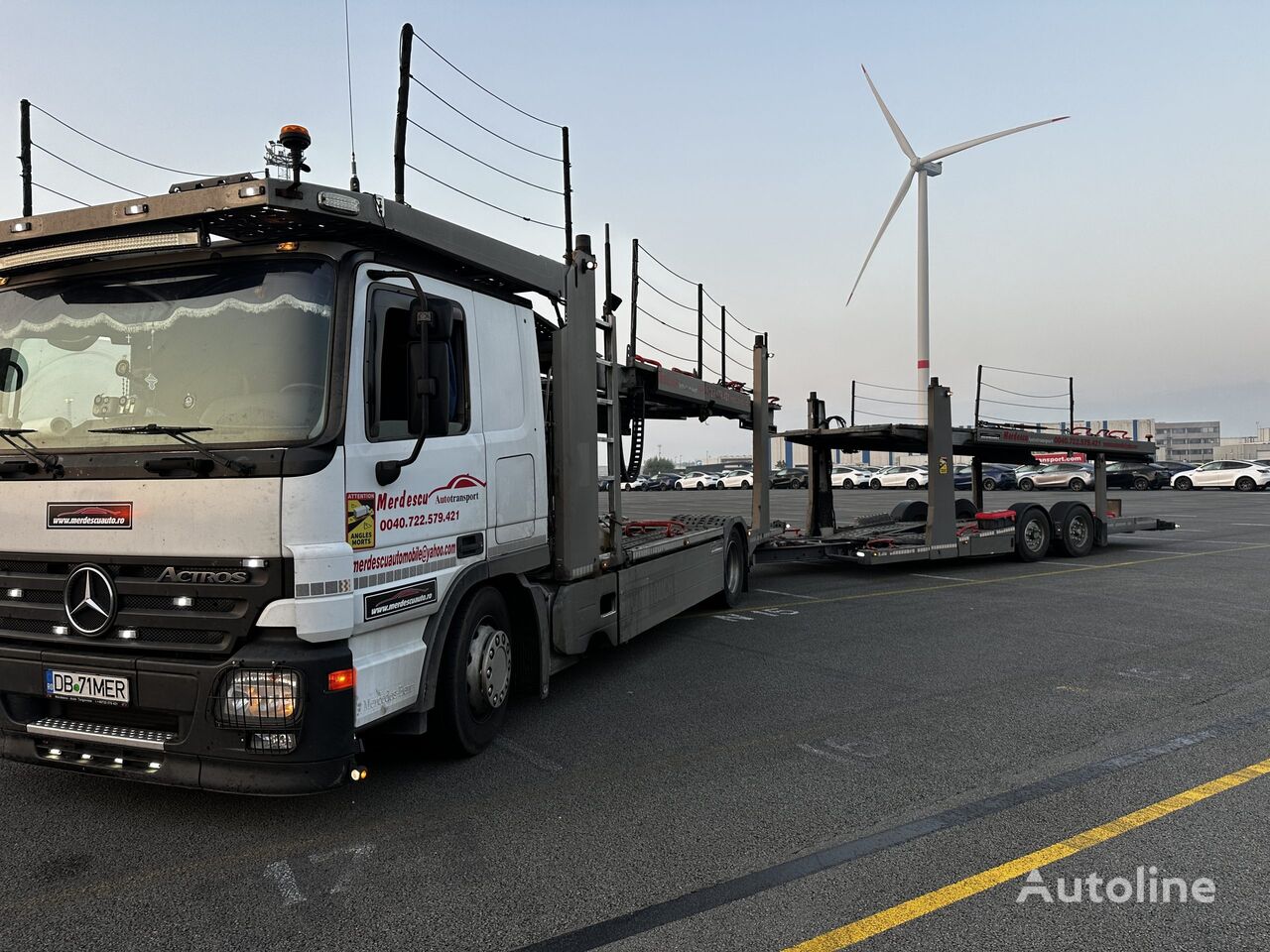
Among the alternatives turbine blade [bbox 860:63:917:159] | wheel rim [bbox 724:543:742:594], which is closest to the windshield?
wheel rim [bbox 724:543:742:594]

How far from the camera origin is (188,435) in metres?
3.56

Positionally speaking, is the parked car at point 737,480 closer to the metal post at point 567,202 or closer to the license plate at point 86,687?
the metal post at point 567,202

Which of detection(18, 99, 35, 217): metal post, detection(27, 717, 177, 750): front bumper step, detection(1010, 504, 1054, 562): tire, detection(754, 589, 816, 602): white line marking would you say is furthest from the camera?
detection(1010, 504, 1054, 562): tire

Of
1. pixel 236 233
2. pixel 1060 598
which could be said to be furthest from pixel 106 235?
pixel 1060 598

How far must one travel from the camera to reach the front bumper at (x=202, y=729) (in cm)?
338

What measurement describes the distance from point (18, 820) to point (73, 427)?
5.72 feet

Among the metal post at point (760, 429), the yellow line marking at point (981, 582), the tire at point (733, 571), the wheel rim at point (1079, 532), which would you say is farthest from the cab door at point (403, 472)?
the wheel rim at point (1079, 532)

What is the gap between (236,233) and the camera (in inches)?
146

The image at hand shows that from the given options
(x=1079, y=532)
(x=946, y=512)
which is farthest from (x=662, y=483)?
(x=946, y=512)

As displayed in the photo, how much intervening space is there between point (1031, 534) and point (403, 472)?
39.0 feet

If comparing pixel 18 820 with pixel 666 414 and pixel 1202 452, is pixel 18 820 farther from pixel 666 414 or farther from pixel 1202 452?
pixel 1202 452

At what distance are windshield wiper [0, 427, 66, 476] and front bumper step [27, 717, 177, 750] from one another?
1062mm

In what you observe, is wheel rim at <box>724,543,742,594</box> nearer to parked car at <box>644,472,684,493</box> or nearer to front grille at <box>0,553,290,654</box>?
front grille at <box>0,553,290,654</box>

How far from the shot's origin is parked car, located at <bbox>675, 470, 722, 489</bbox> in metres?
52.9
